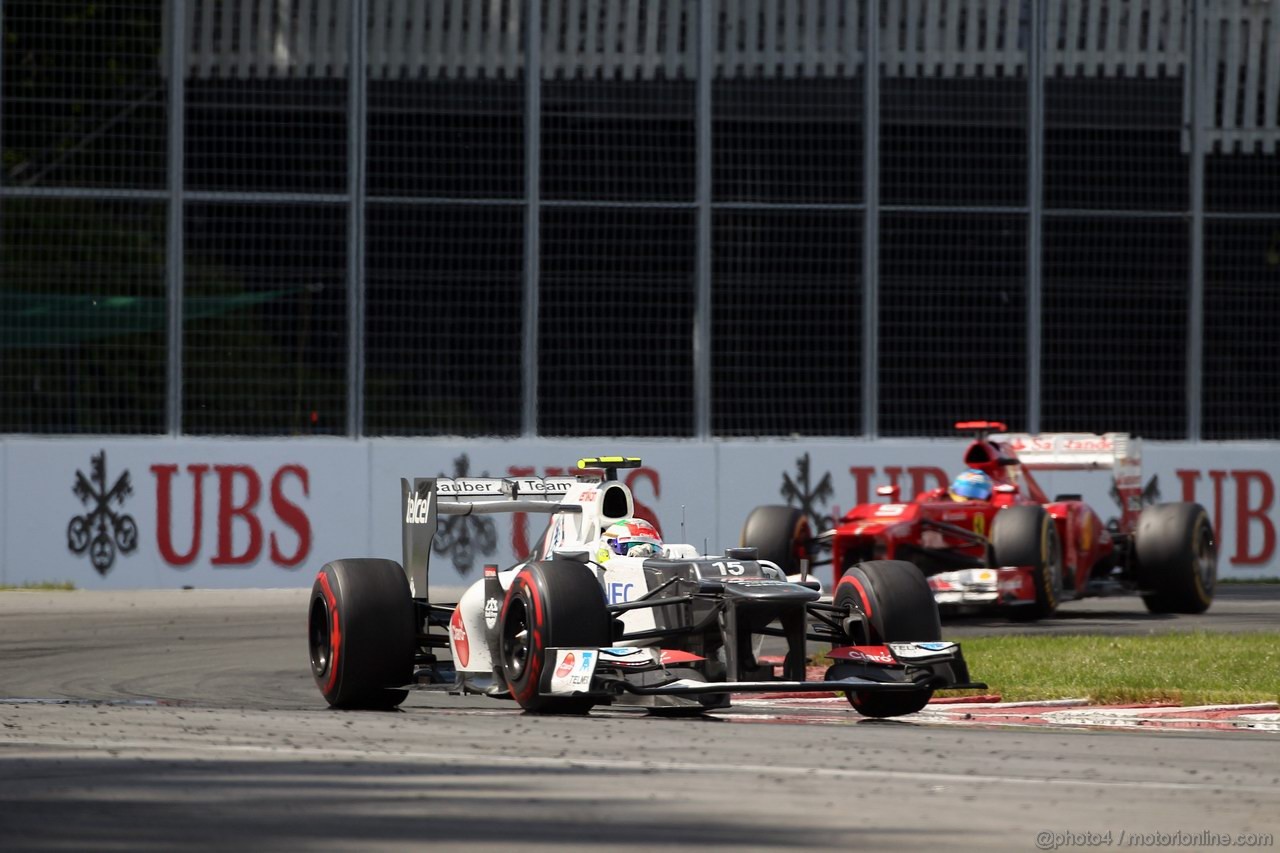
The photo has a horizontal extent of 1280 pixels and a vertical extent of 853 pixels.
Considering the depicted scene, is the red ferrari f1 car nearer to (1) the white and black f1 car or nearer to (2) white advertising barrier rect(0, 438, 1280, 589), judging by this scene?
(2) white advertising barrier rect(0, 438, 1280, 589)

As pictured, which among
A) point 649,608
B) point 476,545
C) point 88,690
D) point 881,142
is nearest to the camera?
point 649,608

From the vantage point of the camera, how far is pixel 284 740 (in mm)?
8844

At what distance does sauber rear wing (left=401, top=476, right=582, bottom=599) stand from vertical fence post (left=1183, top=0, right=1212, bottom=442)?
14077mm

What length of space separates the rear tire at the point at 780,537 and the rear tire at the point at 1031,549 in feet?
5.53

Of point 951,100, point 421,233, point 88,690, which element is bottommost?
point 88,690

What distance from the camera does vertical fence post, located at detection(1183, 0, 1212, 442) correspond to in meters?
24.6

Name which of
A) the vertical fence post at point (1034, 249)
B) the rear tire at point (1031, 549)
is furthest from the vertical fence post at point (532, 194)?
the rear tire at point (1031, 549)

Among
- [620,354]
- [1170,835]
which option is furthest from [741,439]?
[1170,835]

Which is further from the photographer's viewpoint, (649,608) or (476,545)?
(476,545)

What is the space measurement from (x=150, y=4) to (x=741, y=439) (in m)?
8.00

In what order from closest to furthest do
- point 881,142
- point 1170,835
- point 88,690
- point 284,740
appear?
1. point 1170,835
2. point 284,740
3. point 88,690
4. point 881,142

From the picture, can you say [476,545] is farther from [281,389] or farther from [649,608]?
[649,608]

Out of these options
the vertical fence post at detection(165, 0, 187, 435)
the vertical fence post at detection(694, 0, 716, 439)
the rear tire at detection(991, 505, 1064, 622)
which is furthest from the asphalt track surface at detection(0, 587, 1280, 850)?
the vertical fence post at detection(694, 0, 716, 439)

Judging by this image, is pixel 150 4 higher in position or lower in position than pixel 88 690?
higher
